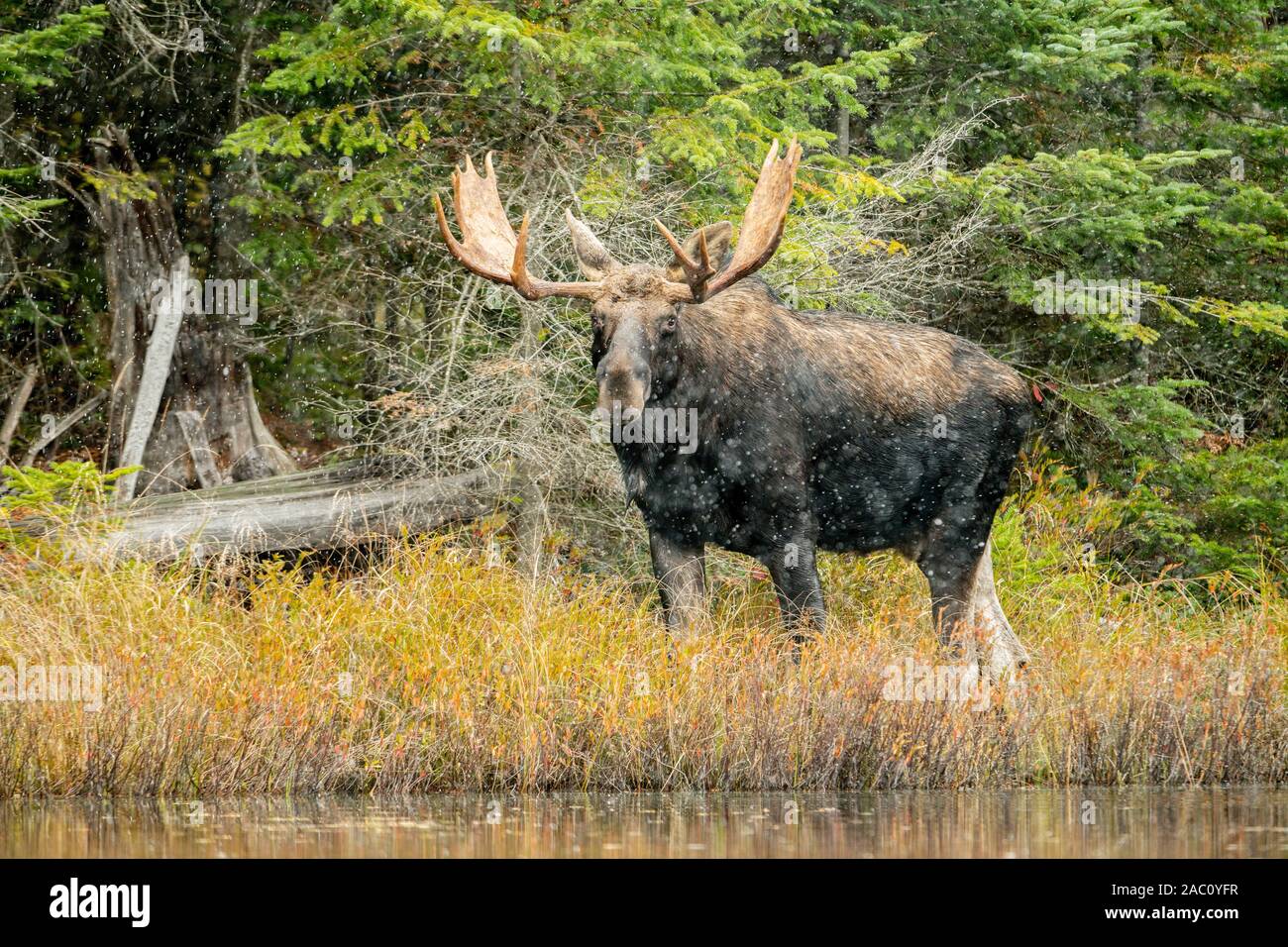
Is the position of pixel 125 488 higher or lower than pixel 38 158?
lower

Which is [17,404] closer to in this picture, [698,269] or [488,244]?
[488,244]

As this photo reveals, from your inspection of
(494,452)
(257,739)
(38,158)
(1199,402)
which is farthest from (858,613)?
(38,158)

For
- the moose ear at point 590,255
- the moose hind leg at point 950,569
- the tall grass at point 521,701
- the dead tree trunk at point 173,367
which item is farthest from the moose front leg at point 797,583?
the dead tree trunk at point 173,367

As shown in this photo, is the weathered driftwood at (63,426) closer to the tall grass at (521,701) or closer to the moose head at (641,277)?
the tall grass at (521,701)

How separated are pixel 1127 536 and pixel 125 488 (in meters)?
6.75

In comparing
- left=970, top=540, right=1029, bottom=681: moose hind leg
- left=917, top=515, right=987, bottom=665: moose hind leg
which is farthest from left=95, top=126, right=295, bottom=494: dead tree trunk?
left=970, top=540, right=1029, bottom=681: moose hind leg

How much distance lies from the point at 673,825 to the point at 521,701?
1.32m

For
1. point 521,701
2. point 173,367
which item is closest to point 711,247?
point 521,701

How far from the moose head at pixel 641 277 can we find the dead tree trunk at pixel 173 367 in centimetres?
403

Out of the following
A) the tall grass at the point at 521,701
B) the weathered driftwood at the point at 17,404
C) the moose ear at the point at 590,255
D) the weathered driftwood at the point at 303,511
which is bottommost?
the tall grass at the point at 521,701

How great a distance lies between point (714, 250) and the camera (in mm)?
9836

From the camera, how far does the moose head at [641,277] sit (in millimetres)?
9141
